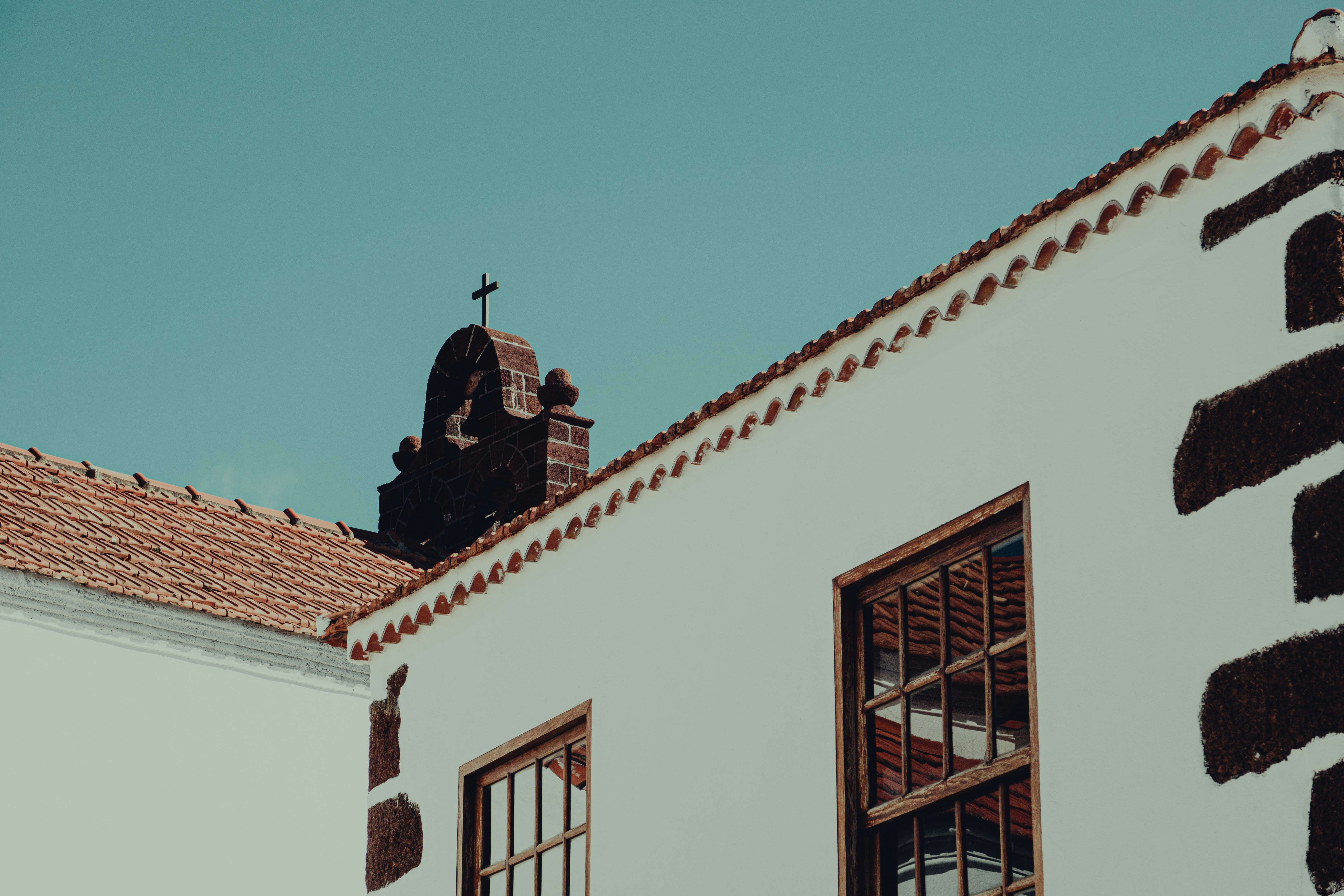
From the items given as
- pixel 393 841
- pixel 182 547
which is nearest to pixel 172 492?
pixel 182 547

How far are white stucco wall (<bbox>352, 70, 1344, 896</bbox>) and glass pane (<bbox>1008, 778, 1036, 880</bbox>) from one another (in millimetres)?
237

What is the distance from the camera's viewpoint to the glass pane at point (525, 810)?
8328 millimetres

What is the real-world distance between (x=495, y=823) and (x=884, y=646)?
2459 millimetres

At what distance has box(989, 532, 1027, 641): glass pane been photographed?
638cm

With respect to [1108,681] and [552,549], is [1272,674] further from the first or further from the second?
[552,549]

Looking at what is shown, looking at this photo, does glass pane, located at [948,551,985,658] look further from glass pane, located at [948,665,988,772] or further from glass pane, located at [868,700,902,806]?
glass pane, located at [868,700,902,806]

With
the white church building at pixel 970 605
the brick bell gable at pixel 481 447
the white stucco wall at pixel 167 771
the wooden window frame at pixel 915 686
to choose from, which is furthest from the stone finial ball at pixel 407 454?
the wooden window frame at pixel 915 686

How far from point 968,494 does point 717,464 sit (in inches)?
58.8

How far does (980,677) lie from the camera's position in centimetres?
643

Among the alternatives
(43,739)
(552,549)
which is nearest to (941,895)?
(552,549)

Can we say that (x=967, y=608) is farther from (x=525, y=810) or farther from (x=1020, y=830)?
(x=525, y=810)

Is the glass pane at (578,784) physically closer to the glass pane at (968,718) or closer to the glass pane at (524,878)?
the glass pane at (524,878)

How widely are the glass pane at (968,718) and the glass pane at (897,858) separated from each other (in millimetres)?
331

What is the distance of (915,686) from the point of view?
6605 mm
